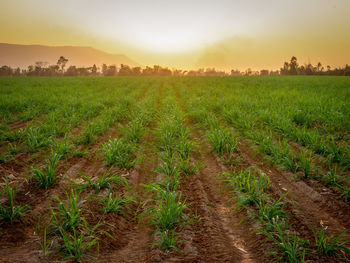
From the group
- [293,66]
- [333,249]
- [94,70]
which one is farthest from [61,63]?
[333,249]

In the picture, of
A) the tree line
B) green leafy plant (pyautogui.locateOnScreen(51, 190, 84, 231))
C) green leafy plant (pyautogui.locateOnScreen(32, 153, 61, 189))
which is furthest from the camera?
the tree line

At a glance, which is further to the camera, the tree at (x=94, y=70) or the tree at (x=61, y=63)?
the tree at (x=94, y=70)

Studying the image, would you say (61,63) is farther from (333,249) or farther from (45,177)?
(333,249)

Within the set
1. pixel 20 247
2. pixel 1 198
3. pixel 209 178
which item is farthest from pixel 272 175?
pixel 1 198

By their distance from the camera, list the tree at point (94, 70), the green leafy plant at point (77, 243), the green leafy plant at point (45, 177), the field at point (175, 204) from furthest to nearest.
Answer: the tree at point (94, 70) < the green leafy plant at point (45, 177) < the field at point (175, 204) < the green leafy plant at point (77, 243)

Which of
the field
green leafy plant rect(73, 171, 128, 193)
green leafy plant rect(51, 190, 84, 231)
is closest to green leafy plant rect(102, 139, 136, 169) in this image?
the field

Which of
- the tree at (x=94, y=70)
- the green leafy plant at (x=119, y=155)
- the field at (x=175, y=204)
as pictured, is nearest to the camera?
the field at (x=175, y=204)

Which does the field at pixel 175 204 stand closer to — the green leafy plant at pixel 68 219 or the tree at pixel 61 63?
the green leafy plant at pixel 68 219

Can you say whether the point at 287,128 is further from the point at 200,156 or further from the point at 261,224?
the point at 261,224

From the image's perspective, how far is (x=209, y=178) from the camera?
341 cm

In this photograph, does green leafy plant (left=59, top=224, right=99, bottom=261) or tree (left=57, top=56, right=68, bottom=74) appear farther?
tree (left=57, top=56, right=68, bottom=74)

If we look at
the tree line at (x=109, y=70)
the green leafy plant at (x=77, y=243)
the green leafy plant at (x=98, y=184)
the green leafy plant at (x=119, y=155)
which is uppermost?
the tree line at (x=109, y=70)

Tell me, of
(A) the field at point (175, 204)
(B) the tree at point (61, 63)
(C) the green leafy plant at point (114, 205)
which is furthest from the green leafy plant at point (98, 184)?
(B) the tree at point (61, 63)

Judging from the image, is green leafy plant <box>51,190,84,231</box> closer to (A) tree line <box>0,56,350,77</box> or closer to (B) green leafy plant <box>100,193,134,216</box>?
(B) green leafy plant <box>100,193,134,216</box>
